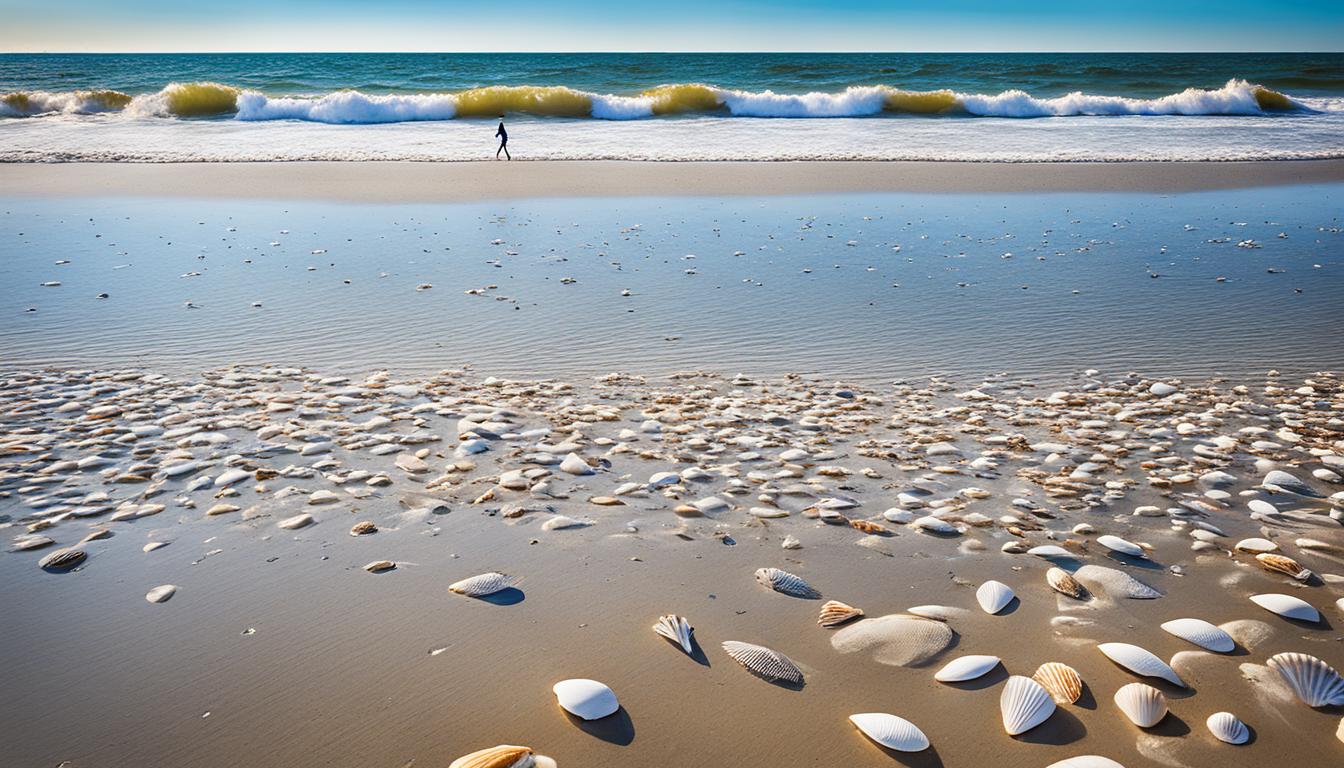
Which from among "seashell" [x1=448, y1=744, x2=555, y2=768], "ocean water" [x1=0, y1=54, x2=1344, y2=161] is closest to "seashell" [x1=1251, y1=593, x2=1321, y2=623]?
"seashell" [x1=448, y1=744, x2=555, y2=768]

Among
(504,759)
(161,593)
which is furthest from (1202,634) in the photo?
(161,593)

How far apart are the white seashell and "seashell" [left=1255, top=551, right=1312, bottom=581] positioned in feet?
13.8

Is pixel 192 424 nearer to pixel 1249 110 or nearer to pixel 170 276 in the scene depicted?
pixel 170 276

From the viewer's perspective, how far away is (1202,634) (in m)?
2.79

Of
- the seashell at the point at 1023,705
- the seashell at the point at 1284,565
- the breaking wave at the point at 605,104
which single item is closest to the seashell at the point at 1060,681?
the seashell at the point at 1023,705

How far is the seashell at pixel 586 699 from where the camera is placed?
8.04 ft

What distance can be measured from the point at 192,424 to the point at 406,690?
2.98 metres

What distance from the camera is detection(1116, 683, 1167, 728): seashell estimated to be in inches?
94.0

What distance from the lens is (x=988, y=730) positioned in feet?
7.85

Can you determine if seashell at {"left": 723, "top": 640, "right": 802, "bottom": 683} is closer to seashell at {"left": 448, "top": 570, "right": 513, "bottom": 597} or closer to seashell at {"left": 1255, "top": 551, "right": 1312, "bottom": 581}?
seashell at {"left": 448, "top": 570, "right": 513, "bottom": 597}

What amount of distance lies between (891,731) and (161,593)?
2621mm

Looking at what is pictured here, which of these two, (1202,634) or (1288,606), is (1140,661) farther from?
(1288,606)

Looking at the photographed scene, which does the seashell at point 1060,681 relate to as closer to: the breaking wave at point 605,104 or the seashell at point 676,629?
the seashell at point 676,629

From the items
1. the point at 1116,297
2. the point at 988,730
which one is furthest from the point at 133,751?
the point at 1116,297
